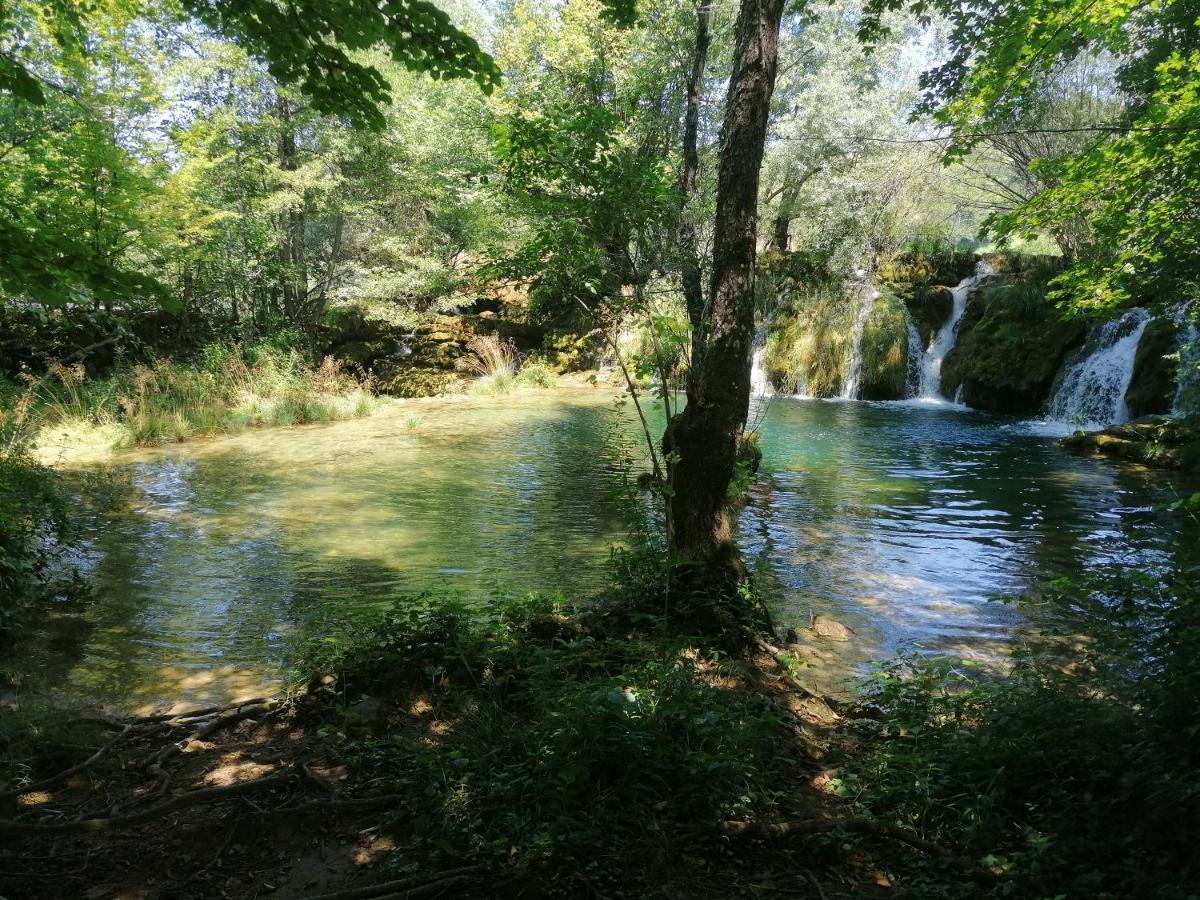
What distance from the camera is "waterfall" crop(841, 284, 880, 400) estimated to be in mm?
20234

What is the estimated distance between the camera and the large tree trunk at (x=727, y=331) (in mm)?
4367

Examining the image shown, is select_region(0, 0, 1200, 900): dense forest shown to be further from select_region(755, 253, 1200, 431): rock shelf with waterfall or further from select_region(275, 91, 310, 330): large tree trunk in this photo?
select_region(275, 91, 310, 330): large tree trunk

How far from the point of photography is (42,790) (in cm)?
285

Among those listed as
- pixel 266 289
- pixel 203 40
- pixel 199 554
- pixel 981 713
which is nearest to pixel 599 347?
pixel 266 289

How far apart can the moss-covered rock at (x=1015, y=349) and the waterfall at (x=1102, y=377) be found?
25.8 inches

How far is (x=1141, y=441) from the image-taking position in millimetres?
11578

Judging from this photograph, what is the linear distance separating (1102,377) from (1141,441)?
14.1ft

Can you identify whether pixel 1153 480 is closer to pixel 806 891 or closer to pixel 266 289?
pixel 806 891

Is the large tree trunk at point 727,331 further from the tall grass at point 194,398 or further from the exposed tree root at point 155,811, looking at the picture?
the tall grass at point 194,398

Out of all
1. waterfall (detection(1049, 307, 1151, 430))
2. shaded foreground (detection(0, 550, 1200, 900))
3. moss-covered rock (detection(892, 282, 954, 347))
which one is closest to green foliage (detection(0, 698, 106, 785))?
shaded foreground (detection(0, 550, 1200, 900))

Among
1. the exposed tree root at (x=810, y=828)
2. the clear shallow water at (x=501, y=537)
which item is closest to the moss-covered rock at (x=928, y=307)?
the clear shallow water at (x=501, y=537)

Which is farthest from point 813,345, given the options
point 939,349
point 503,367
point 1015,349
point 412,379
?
point 412,379

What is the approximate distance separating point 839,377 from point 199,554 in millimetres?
17692

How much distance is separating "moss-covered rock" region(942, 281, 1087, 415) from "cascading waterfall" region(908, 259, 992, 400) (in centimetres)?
93
